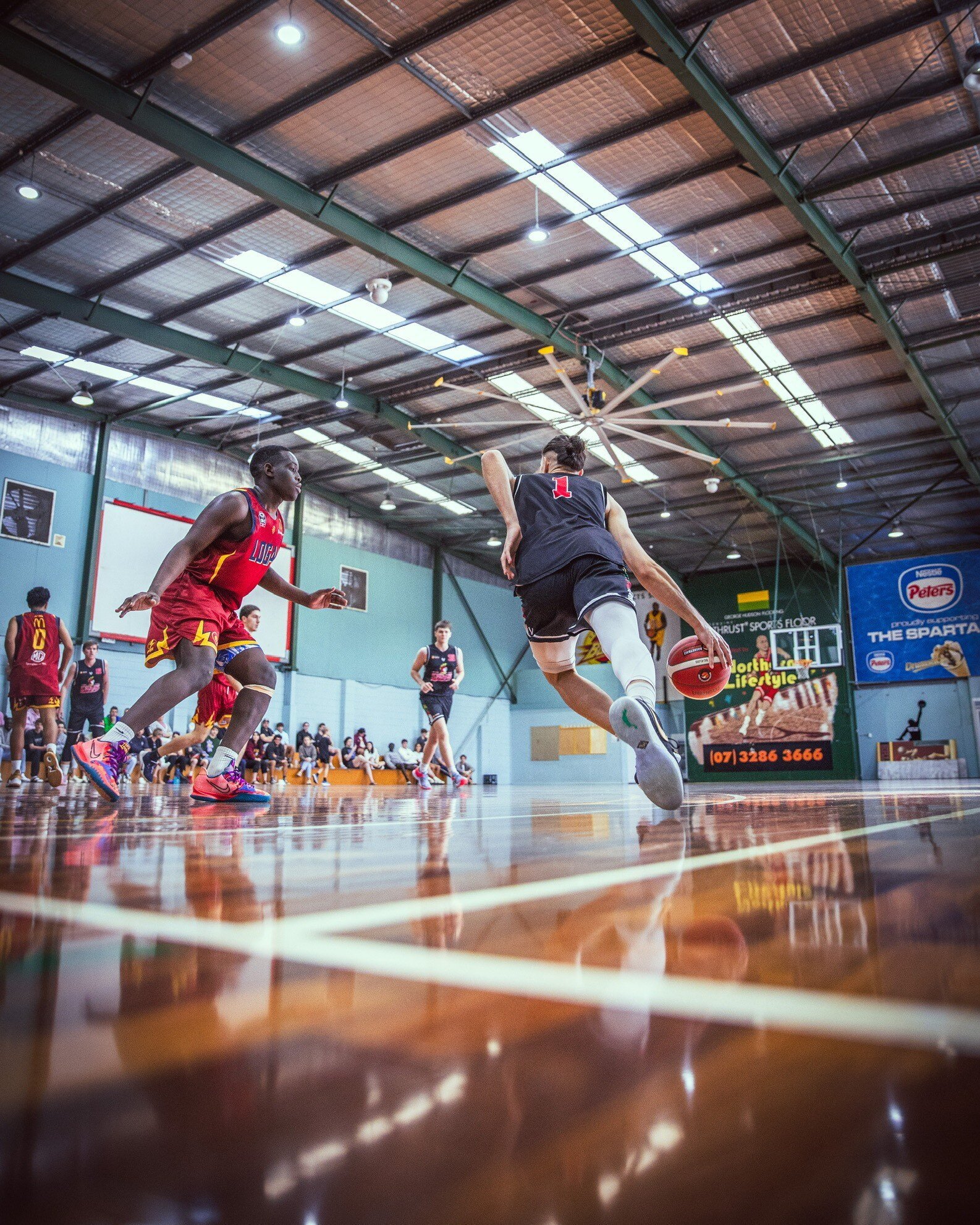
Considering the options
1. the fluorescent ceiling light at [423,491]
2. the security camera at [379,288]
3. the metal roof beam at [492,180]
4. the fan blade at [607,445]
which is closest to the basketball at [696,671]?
the metal roof beam at [492,180]

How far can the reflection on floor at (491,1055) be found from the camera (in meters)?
0.22

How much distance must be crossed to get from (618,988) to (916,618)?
20.5m

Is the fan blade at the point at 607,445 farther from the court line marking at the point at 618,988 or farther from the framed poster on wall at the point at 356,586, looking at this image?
the court line marking at the point at 618,988

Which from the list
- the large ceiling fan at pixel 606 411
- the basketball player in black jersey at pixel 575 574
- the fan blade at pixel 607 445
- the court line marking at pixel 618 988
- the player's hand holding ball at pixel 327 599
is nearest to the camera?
the court line marking at pixel 618 988

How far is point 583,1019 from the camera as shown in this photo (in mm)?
376

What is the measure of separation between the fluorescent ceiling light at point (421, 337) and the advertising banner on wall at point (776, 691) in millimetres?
11121

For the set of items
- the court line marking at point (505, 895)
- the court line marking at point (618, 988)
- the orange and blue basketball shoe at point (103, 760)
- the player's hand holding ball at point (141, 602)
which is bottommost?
the court line marking at point (505, 895)

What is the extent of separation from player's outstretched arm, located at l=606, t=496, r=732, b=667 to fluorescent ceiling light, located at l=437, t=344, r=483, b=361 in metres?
9.95

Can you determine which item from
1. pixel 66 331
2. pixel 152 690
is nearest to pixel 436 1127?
pixel 152 690

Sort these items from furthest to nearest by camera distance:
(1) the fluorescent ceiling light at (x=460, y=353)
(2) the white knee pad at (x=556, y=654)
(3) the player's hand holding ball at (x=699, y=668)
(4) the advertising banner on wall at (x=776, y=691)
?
(4) the advertising banner on wall at (x=776, y=691)
(1) the fluorescent ceiling light at (x=460, y=353)
(3) the player's hand holding ball at (x=699, y=668)
(2) the white knee pad at (x=556, y=654)

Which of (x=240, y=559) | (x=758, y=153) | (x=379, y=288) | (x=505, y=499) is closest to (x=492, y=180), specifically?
(x=379, y=288)

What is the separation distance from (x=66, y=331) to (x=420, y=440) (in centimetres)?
584

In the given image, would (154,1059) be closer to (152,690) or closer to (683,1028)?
(683,1028)

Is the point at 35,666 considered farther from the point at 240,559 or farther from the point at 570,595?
the point at 570,595
